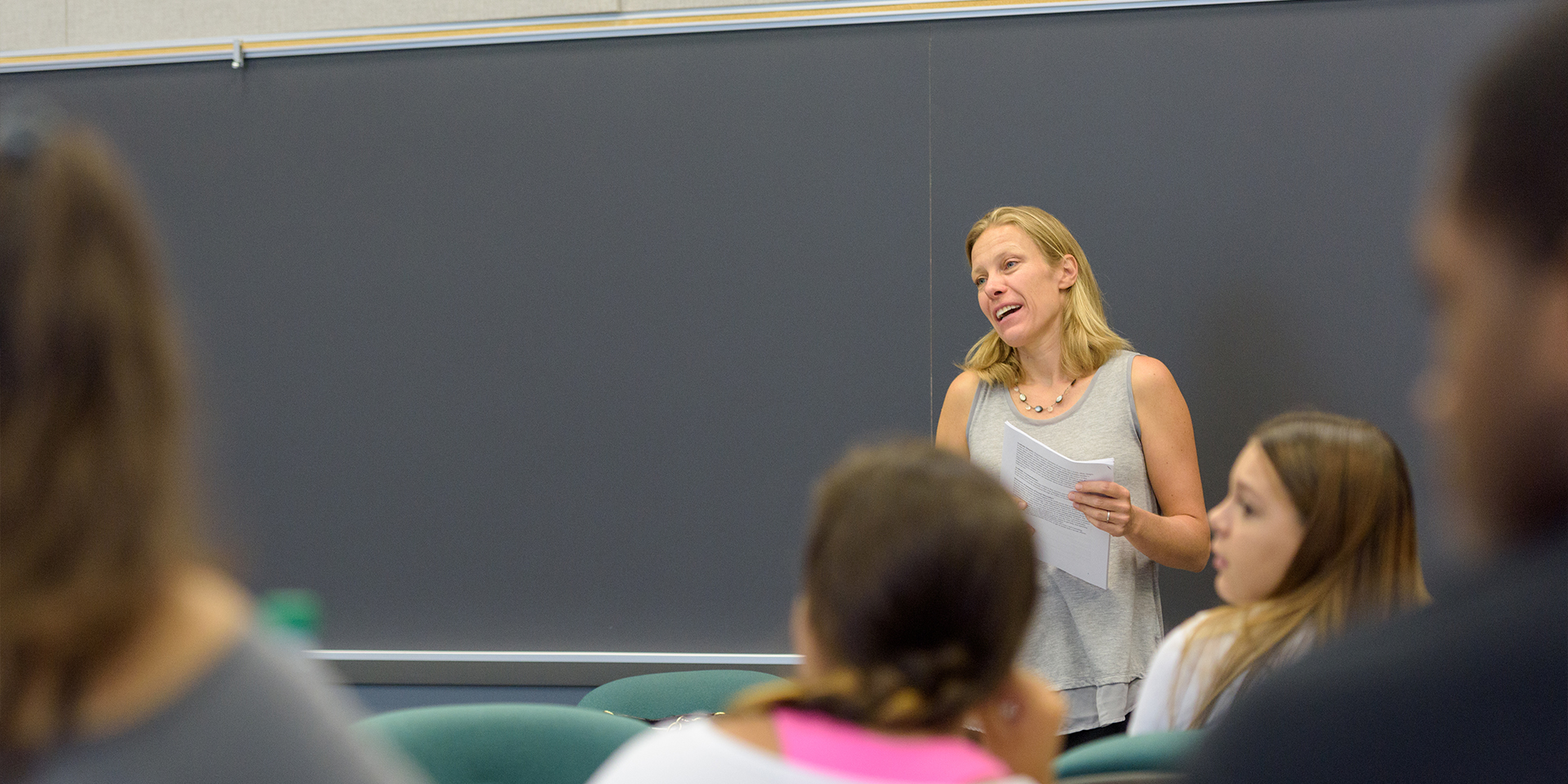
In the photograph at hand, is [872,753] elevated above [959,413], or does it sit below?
below

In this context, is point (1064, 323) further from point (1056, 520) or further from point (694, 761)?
point (694, 761)

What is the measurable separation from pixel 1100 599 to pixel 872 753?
144cm

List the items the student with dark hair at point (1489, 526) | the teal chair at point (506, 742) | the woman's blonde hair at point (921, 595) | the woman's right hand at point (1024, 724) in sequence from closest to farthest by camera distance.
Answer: the student with dark hair at point (1489, 526)
the woman's blonde hair at point (921, 595)
the woman's right hand at point (1024, 724)
the teal chair at point (506, 742)

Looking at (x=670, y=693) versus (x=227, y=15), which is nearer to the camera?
(x=670, y=693)

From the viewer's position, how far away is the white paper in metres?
2.07

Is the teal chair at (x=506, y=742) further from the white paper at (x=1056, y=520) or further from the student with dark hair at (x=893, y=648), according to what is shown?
the white paper at (x=1056, y=520)

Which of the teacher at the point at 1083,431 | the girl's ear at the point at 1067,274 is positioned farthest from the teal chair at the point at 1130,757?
the girl's ear at the point at 1067,274

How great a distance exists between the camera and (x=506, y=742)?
56.0 inches

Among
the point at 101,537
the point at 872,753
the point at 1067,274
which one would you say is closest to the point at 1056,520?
the point at 1067,274

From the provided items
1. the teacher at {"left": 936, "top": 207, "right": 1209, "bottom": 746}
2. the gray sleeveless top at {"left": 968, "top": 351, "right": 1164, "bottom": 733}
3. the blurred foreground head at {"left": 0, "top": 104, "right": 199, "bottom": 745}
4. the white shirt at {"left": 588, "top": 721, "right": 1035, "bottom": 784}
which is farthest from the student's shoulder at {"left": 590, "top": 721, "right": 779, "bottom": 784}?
the gray sleeveless top at {"left": 968, "top": 351, "right": 1164, "bottom": 733}

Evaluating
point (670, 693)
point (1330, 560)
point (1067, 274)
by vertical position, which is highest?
point (1067, 274)

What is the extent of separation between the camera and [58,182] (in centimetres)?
60

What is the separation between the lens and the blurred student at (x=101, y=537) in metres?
0.57

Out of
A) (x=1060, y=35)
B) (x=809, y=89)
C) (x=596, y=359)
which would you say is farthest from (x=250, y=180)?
(x=1060, y=35)
